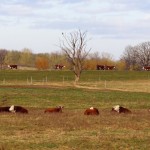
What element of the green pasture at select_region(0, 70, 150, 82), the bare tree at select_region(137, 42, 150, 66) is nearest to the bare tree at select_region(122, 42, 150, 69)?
the bare tree at select_region(137, 42, 150, 66)

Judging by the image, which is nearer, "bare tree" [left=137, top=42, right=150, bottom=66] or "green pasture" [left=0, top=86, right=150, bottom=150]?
"green pasture" [left=0, top=86, right=150, bottom=150]

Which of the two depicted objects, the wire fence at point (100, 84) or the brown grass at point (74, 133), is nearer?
the brown grass at point (74, 133)

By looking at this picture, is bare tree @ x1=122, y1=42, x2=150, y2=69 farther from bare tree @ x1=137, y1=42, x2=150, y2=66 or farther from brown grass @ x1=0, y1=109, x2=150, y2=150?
brown grass @ x1=0, y1=109, x2=150, y2=150

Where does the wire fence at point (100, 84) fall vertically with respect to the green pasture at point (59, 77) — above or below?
below

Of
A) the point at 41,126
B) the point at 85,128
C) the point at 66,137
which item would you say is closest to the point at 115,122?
the point at 85,128

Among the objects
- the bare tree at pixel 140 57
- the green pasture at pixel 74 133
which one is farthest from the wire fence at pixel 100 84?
the bare tree at pixel 140 57

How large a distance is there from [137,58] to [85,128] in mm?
180694

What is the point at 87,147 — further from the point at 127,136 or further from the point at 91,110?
the point at 91,110

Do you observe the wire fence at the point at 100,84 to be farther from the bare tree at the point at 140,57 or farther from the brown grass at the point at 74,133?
the bare tree at the point at 140,57

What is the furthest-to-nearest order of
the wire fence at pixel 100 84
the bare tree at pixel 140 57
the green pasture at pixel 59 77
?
the bare tree at pixel 140 57, the green pasture at pixel 59 77, the wire fence at pixel 100 84

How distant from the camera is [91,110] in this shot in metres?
21.3

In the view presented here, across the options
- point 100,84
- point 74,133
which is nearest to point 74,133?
point 74,133

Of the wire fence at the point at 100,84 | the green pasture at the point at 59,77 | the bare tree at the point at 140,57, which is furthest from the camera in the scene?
the bare tree at the point at 140,57

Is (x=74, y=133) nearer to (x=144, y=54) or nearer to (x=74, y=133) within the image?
(x=74, y=133)
